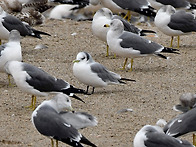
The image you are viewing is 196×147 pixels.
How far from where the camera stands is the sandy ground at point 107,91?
754 cm

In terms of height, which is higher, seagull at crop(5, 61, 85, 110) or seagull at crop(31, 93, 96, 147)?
seagull at crop(31, 93, 96, 147)

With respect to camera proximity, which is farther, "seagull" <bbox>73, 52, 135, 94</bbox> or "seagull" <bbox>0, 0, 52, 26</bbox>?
"seagull" <bbox>0, 0, 52, 26</bbox>

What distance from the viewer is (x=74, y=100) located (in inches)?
353

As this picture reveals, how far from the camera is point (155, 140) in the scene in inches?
249

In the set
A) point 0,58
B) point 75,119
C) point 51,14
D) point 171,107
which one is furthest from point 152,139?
point 51,14

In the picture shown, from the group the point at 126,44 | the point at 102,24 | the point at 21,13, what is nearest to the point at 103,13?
the point at 102,24

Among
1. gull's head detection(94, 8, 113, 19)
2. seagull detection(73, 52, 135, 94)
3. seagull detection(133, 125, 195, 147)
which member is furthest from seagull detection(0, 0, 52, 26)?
seagull detection(133, 125, 195, 147)

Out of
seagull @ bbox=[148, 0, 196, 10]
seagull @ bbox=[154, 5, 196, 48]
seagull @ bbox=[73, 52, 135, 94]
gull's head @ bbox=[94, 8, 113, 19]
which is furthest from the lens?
seagull @ bbox=[148, 0, 196, 10]

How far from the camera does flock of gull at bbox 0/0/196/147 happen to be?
6.55m

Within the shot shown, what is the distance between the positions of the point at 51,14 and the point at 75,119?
347 inches

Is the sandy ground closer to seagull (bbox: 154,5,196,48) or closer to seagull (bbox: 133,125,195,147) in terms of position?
seagull (bbox: 154,5,196,48)

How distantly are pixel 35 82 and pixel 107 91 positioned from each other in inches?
53.2

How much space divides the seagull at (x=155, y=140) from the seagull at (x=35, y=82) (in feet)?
6.55

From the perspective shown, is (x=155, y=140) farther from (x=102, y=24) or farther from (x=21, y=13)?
(x=21, y=13)
